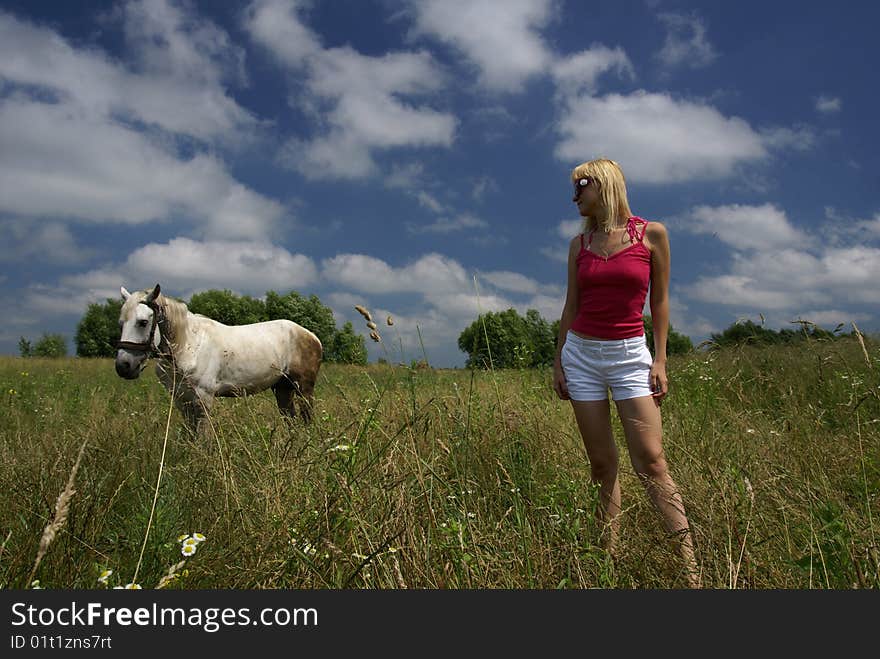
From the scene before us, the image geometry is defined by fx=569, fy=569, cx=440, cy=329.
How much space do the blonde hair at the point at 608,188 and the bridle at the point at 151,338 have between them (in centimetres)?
514

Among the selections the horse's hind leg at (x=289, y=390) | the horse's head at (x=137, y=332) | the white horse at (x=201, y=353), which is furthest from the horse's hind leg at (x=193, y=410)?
the horse's hind leg at (x=289, y=390)

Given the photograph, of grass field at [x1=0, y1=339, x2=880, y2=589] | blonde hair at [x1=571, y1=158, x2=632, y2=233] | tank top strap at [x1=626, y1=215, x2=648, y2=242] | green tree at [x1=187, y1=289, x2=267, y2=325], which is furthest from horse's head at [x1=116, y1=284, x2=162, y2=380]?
green tree at [x1=187, y1=289, x2=267, y2=325]

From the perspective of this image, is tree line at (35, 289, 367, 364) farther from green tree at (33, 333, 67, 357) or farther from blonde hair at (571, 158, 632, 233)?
blonde hair at (571, 158, 632, 233)

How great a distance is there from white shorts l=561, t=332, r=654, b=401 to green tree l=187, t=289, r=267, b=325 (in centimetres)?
5854

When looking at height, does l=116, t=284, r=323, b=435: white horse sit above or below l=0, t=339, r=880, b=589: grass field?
above

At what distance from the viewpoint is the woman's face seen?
317 centimetres

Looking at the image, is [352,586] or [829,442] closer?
[352,586]

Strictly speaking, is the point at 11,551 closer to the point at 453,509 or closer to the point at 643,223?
the point at 453,509

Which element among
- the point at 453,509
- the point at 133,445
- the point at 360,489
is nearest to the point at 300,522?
the point at 360,489

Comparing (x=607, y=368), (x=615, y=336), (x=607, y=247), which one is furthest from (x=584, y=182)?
(x=607, y=368)

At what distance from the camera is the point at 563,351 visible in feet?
10.7

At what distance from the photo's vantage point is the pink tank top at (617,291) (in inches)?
120

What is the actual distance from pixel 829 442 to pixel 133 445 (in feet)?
18.9

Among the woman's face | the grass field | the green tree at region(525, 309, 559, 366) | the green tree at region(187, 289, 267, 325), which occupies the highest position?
the green tree at region(187, 289, 267, 325)
